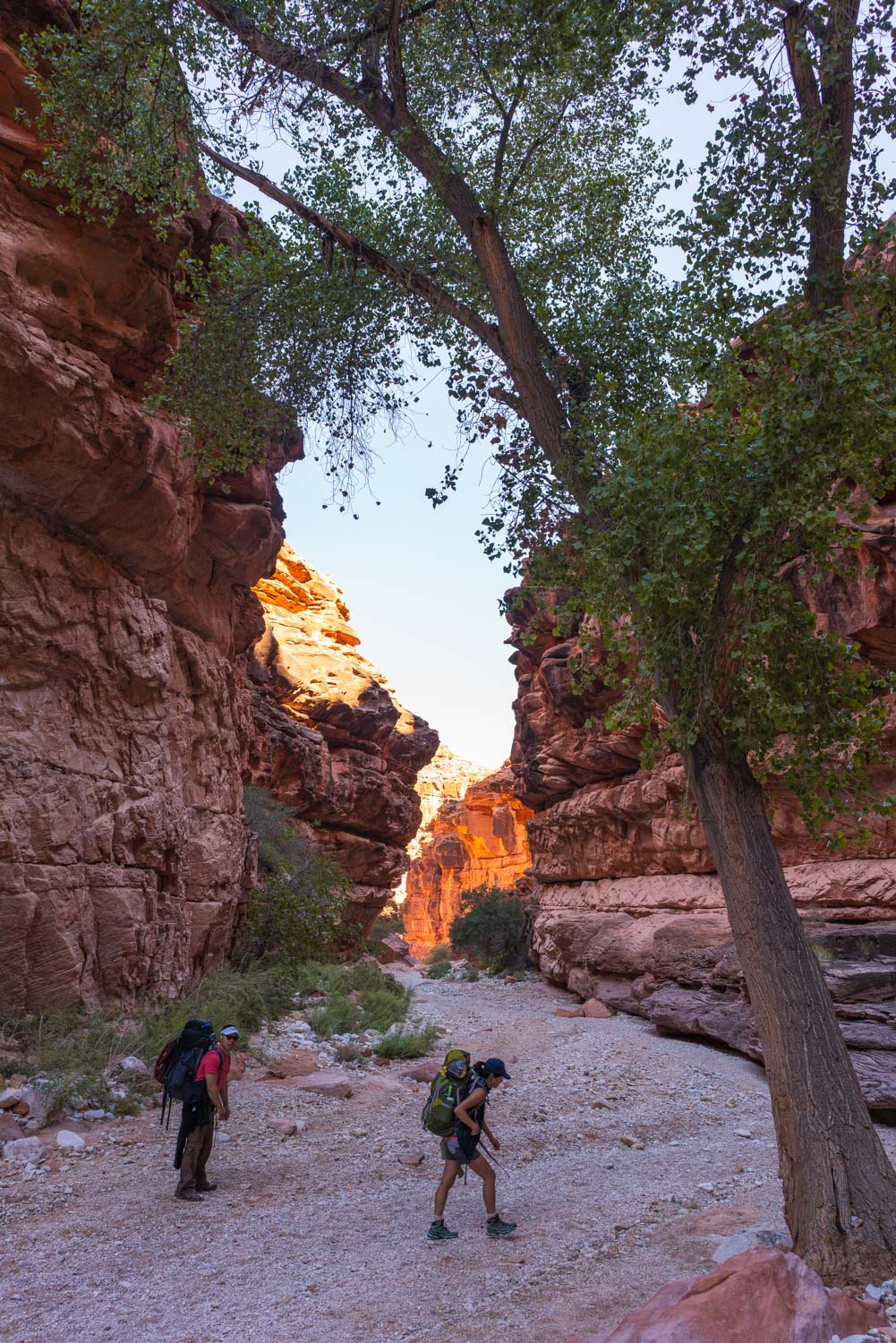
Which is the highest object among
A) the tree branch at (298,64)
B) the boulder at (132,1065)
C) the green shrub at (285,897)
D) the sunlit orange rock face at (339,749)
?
the tree branch at (298,64)

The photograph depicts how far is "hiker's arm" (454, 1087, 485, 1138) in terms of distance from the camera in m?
5.95

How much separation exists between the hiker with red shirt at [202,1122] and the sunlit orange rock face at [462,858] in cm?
4510

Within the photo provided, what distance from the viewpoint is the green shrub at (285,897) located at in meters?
17.2

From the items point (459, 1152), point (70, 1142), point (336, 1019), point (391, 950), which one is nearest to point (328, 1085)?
point (336, 1019)

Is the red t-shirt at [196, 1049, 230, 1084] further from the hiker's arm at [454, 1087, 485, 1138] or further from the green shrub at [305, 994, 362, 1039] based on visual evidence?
the green shrub at [305, 994, 362, 1039]

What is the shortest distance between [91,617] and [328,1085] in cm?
679

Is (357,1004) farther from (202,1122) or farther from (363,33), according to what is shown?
(363,33)

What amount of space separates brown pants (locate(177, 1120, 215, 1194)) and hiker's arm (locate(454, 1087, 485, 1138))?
2282mm

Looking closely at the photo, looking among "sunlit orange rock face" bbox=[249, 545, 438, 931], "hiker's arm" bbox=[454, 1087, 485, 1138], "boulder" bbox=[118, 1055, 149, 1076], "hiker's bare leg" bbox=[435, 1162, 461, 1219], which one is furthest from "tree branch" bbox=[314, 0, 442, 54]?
"sunlit orange rock face" bbox=[249, 545, 438, 931]

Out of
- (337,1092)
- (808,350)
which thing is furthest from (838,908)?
(808,350)

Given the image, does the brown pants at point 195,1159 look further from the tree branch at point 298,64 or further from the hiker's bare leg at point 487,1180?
the tree branch at point 298,64

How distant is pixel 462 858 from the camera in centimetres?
5888

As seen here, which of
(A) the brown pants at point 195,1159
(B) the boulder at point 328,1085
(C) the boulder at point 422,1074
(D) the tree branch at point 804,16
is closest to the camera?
(D) the tree branch at point 804,16

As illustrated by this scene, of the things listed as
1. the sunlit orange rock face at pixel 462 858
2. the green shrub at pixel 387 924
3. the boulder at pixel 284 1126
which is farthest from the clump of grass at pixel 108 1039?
the sunlit orange rock face at pixel 462 858
